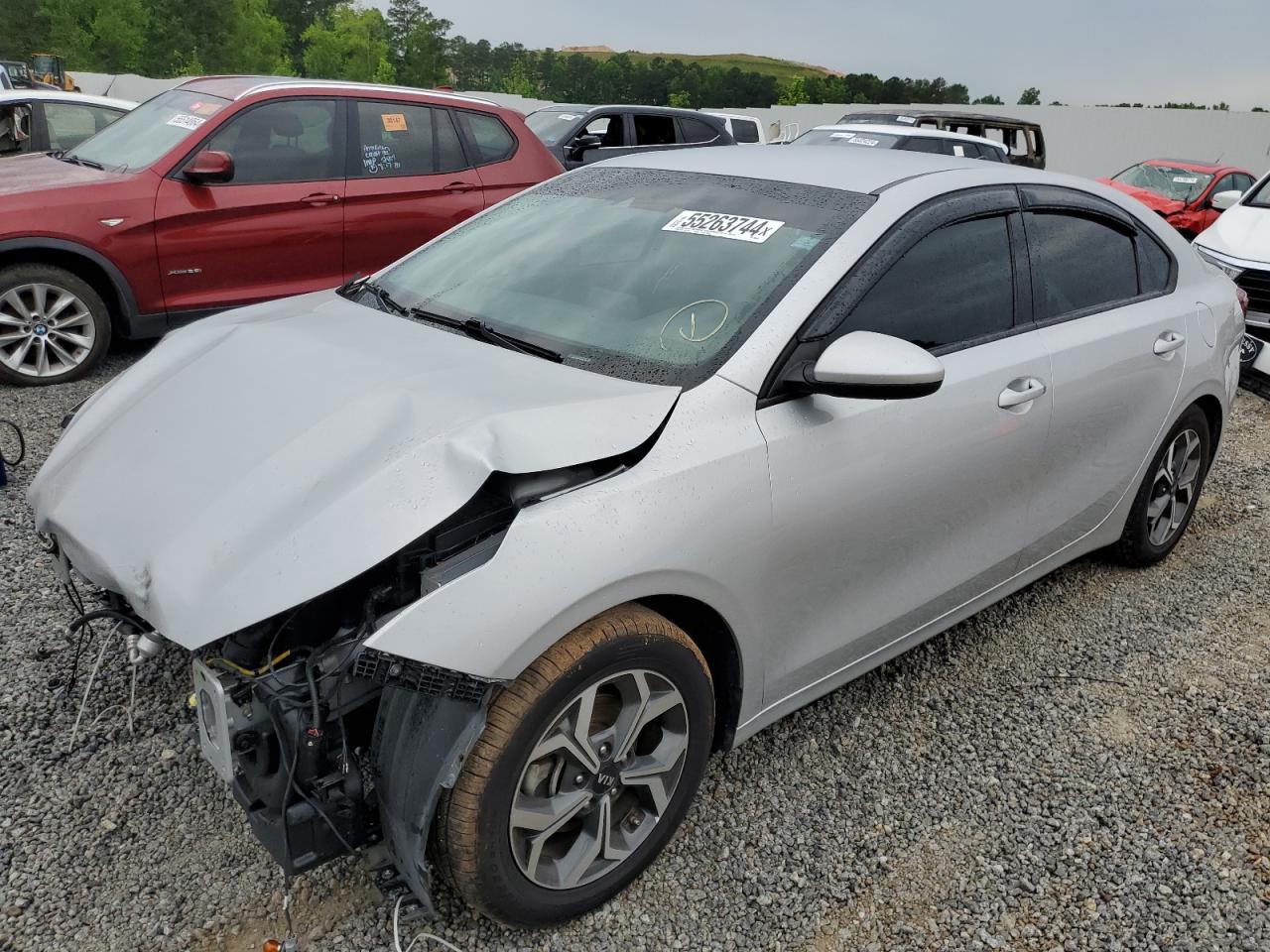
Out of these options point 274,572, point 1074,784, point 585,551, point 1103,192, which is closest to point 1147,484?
point 1103,192

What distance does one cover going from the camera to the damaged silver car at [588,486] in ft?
6.66

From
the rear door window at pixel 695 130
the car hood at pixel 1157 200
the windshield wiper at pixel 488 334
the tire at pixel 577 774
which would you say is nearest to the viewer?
the tire at pixel 577 774

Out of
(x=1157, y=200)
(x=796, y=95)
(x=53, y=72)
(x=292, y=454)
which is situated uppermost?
(x=53, y=72)

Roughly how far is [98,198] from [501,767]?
520 cm

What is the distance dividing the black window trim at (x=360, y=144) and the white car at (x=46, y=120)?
2901 millimetres

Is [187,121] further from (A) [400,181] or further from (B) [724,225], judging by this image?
(B) [724,225]

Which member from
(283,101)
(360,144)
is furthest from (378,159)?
(283,101)

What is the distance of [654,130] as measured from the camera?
1165 cm

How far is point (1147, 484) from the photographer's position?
3961 millimetres

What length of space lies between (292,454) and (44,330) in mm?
4590

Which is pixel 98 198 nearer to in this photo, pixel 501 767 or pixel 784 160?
pixel 784 160

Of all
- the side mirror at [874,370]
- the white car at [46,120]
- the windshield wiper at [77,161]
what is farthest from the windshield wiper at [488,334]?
the white car at [46,120]

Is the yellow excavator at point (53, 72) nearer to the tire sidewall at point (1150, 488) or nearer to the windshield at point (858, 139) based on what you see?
the windshield at point (858, 139)

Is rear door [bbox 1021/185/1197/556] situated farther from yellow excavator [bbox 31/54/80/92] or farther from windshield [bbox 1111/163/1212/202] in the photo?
yellow excavator [bbox 31/54/80/92]
